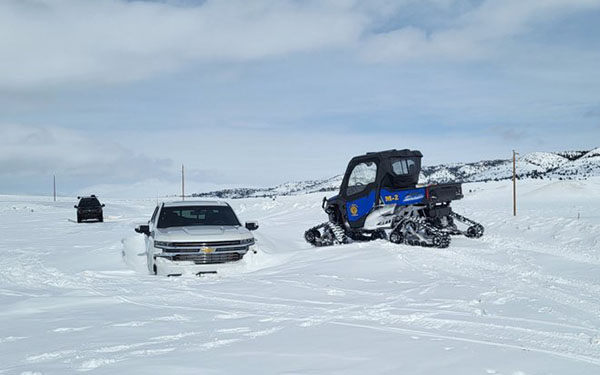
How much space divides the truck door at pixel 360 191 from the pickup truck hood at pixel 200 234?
4205 millimetres

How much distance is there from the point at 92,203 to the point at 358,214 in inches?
965

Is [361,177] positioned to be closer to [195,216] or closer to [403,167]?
[403,167]

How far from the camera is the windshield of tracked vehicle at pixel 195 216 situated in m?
11.2

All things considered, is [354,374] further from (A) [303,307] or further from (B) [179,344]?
(A) [303,307]

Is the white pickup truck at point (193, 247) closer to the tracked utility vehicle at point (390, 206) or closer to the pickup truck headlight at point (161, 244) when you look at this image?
the pickup truck headlight at point (161, 244)

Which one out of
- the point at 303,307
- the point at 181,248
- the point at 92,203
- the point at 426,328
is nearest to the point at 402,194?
the point at 181,248

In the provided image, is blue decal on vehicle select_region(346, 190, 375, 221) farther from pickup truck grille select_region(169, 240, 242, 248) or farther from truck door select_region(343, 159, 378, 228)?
pickup truck grille select_region(169, 240, 242, 248)

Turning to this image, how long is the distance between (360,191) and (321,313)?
767 centimetres

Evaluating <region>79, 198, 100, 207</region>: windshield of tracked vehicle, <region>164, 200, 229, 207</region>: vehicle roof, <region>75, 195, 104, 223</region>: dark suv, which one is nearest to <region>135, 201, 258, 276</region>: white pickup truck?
<region>164, 200, 229, 207</region>: vehicle roof

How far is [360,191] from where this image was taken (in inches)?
553

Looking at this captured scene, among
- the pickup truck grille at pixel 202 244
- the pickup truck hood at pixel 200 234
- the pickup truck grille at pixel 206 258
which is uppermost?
the pickup truck hood at pixel 200 234

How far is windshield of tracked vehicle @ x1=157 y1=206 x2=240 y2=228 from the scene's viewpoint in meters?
11.2

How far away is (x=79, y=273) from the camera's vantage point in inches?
420

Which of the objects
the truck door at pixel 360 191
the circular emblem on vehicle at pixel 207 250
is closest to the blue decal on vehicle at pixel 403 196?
the truck door at pixel 360 191
